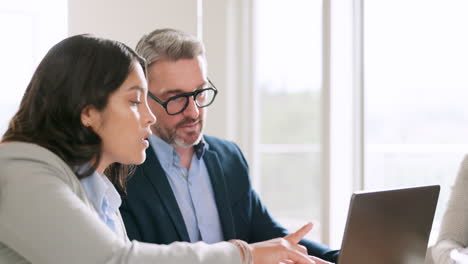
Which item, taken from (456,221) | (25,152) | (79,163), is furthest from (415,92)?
(25,152)

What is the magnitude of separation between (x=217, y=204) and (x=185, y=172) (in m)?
0.15

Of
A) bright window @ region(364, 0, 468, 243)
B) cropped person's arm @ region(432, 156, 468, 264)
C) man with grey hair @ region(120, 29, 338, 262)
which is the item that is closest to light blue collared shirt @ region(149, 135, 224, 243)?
man with grey hair @ region(120, 29, 338, 262)

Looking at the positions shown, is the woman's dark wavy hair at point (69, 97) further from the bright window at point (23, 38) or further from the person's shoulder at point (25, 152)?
the bright window at point (23, 38)

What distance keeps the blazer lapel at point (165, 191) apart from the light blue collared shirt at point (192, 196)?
7 centimetres

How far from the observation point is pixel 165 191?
173 cm

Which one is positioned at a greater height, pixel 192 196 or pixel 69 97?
pixel 69 97

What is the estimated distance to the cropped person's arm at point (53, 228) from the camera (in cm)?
97

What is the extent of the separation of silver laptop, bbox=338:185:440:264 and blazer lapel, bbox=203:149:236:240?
1.95 feet

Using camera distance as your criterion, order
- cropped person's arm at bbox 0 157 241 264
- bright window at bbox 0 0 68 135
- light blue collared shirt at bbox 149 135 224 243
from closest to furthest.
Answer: cropped person's arm at bbox 0 157 241 264
light blue collared shirt at bbox 149 135 224 243
bright window at bbox 0 0 68 135

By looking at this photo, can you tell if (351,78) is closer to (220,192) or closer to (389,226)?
(220,192)

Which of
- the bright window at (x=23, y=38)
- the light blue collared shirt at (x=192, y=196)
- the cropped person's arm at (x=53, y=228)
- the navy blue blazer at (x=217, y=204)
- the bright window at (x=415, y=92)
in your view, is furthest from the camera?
the bright window at (x=23, y=38)

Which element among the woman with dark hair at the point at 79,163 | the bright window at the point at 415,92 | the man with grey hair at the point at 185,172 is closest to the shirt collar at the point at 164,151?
the man with grey hair at the point at 185,172

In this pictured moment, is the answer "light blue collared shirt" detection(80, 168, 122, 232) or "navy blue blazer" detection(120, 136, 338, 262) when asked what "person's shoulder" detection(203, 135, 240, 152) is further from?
"light blue collared shirt" detection(80, 168, 122, 232)

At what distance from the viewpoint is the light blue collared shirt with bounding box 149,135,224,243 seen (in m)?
1.80
